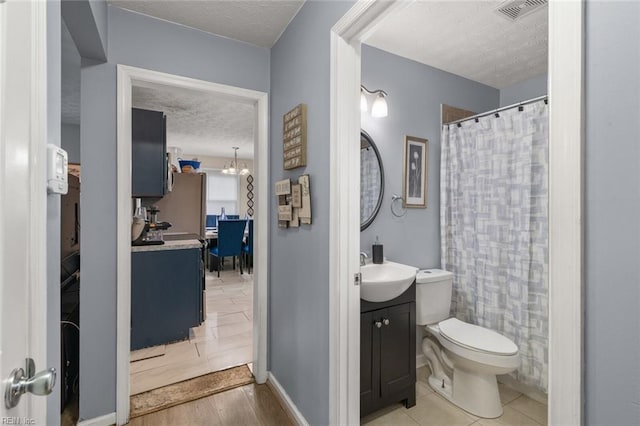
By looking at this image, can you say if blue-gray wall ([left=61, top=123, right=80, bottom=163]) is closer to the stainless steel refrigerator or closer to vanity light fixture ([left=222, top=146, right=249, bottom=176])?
the stainless steel refrigerator

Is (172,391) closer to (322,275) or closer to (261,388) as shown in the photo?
(261,388)

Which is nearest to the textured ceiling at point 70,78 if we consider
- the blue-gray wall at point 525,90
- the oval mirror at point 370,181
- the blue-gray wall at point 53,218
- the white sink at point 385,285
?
the blue-gray wall at point 53,218

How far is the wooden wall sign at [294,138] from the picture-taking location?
170 cm

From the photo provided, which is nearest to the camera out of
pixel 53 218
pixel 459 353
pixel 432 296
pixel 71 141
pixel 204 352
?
pixel 53 218

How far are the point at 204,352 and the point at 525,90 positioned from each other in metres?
3.69

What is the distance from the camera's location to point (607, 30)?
59 cm

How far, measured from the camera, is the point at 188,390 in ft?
6.76

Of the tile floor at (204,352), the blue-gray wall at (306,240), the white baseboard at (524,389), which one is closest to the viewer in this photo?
the blue-gray wall at (306,240)

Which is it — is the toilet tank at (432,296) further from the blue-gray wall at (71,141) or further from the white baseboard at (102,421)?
the blue-gray wall at (71,141)

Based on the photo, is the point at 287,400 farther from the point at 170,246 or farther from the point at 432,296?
the point at 170,246

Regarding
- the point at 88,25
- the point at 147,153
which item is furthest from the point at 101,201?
the point at 147,153

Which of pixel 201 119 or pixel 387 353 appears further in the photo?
pixel 201 119

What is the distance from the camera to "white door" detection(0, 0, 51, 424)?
53 centimetres

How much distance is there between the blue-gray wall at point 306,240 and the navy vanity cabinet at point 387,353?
0.94ft
